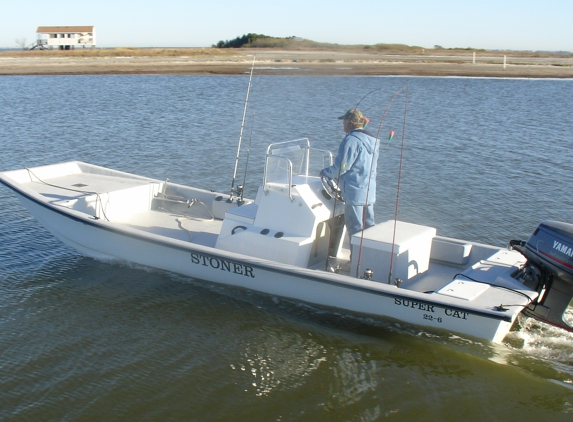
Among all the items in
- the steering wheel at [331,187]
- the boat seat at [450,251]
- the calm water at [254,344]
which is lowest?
the calm water at [254,344]

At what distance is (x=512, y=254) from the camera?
693 centimetres

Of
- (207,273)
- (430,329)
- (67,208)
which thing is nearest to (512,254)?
(430,329)

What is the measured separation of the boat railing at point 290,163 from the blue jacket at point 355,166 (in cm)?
57

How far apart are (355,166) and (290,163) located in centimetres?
78

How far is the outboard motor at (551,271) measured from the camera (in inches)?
229

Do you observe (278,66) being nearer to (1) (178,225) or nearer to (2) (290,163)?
(1) (178,225)

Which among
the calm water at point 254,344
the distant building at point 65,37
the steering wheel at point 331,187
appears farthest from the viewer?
the distant building at point 65,37

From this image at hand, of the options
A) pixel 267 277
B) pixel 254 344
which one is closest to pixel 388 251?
pixel 267 277

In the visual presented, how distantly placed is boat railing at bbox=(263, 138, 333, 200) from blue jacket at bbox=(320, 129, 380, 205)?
566 millimetres

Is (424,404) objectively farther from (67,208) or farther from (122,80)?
(122,80)

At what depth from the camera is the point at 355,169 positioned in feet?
22.4

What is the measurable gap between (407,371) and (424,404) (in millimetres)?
557

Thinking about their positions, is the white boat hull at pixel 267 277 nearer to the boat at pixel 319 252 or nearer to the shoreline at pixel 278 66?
the boat at pixel 319 252

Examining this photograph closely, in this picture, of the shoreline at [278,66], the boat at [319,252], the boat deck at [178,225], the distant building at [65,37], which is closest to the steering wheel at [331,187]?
the boat at [319,252]
